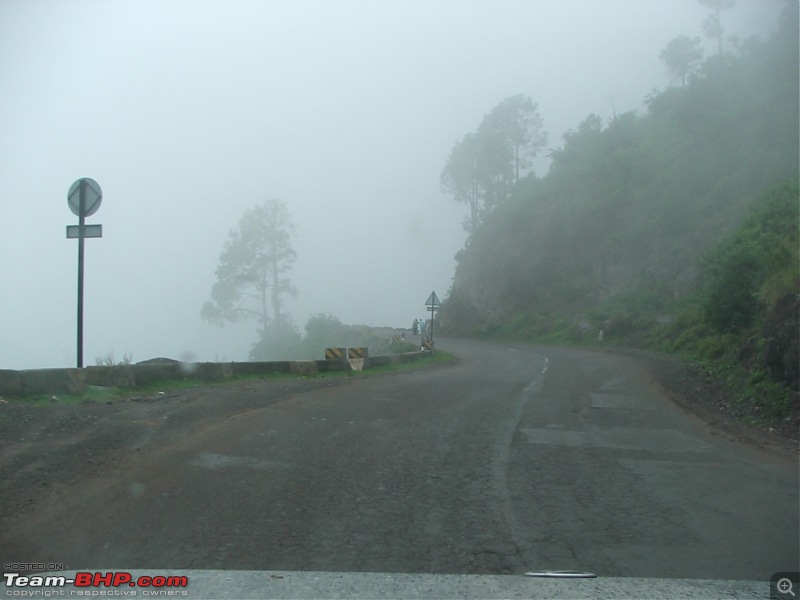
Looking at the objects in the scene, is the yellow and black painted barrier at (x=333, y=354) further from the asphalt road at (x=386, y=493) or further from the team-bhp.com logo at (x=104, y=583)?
the team-bhp.com logo at (x=104, y=583)

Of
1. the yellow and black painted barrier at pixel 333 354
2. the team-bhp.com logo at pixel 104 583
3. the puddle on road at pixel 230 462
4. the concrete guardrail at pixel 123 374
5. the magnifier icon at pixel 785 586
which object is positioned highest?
the yellow and black painted barrier at pixel 333 354

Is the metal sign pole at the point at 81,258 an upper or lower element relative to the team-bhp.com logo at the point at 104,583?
upper

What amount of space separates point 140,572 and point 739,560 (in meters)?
4.64

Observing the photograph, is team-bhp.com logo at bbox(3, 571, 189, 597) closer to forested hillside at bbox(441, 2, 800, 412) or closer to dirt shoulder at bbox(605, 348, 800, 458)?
dirt shoulder at bbox(605, 348, 800, 458)

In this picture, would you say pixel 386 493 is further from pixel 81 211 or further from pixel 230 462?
pixel 81 211

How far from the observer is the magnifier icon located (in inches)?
203

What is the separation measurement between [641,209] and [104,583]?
51455 mm

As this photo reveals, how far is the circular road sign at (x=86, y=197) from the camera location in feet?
42.7

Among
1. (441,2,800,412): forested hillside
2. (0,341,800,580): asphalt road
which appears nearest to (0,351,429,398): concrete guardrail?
(0,341,800,580): asphalt road

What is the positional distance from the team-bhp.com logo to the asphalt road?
0.21 metres

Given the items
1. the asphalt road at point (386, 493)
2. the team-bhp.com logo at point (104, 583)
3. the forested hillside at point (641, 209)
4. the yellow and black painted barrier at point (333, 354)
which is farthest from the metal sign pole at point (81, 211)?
the forested hillside at point (641, 209)

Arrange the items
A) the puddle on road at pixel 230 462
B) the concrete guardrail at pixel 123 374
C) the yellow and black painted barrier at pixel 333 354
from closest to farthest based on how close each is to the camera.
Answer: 1. the puddle on road at pixel 230 462
2. the concrete guardrail at pixel 123 374
3. the yellow and black painted barrier at pixel 333 354

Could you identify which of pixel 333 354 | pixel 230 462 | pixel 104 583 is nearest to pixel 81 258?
pixel 230 462

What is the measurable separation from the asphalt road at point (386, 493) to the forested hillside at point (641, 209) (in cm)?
2411
